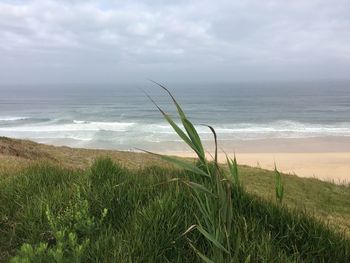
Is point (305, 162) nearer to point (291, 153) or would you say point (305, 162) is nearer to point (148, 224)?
point (291, 153)

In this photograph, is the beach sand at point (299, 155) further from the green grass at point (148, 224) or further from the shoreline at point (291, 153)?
the green grass at point (148, 224)

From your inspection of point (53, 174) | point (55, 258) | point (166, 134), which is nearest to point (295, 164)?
point (166, 134)

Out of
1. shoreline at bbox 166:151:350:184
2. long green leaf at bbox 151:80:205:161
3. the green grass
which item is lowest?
shoreline at bbox 166:151:350:184

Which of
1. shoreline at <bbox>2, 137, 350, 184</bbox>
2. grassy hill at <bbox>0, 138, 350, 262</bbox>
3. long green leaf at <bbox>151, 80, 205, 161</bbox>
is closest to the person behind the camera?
long green leaf at <bbox>151, 80, 205, 161</bbox>

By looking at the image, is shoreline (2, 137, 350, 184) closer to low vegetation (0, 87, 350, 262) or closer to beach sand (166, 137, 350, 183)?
beach sand (166, 137, 350, 183)

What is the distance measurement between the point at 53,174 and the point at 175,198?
1862mm

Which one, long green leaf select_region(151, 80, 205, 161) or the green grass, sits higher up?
long green leaf select_region(151, 80, 205, 161)

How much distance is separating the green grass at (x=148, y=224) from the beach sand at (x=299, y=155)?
67.9ft

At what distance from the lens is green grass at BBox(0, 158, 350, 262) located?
2803 mm

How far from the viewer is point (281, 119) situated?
56344 millimetres

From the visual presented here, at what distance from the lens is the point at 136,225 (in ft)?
9.79

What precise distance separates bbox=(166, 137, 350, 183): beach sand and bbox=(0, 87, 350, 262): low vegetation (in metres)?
20.7

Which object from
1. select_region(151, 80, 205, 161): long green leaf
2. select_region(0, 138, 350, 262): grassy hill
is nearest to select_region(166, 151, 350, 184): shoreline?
select_region(0, 138, 350, 262): grassy hill

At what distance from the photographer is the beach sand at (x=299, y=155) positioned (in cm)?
2694
